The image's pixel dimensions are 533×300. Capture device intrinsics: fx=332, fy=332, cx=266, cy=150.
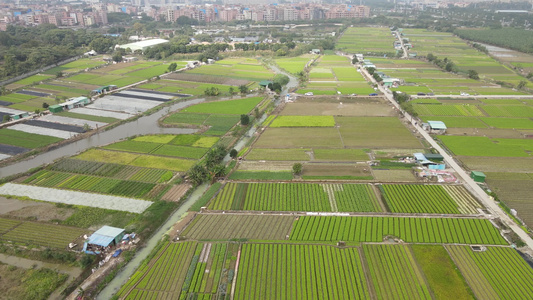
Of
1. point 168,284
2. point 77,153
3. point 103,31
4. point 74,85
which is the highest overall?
point 103,31

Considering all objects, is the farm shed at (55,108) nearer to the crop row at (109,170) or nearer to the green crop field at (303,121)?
the crop row at (109,170)

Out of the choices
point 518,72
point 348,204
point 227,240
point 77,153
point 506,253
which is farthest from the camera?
point 518,72

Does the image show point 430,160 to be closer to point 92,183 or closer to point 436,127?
point 436,127

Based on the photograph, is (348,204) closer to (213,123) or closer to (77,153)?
(213,123)

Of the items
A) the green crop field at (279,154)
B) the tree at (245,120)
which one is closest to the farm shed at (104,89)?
the tree at (245,120)

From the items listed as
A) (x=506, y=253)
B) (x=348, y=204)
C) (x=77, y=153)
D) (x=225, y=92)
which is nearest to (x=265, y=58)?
(x=225, y=92)

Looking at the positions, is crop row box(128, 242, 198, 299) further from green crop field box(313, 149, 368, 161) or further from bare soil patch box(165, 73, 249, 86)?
bare soil patch box(165, 73, 249, 86)
